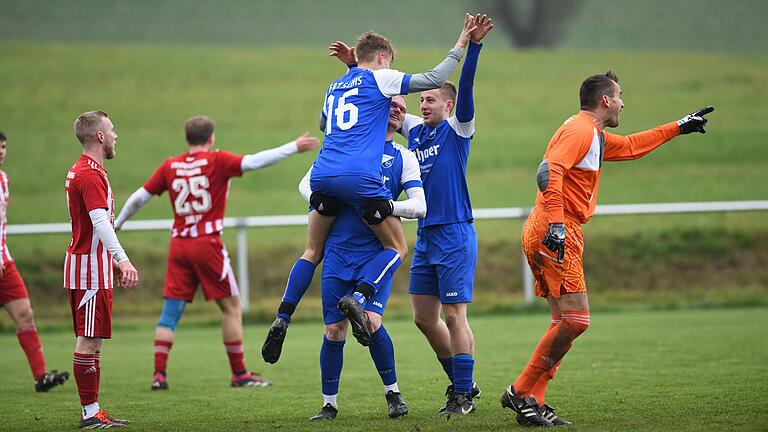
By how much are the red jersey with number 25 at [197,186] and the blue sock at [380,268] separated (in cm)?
294

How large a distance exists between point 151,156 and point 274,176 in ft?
11.6

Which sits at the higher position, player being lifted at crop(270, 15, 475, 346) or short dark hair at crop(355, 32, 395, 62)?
short dark hair at crop(355, 32, 395, 62)

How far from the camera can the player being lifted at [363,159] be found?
21.6 feet

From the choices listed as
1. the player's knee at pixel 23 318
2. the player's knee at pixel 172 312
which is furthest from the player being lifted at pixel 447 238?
the player's knee at pixel 23 318

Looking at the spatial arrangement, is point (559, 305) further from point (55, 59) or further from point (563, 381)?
point (55, 59)

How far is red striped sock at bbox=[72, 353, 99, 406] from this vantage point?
6922 millimetres

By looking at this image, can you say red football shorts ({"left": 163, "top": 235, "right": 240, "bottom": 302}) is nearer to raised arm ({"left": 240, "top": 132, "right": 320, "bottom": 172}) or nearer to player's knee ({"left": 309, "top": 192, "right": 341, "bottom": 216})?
raised arm ({"left": 240, "top": 132, "right": 320, "bottom": 172})

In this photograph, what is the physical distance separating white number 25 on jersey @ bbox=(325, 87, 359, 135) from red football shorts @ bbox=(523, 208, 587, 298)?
1.43 m

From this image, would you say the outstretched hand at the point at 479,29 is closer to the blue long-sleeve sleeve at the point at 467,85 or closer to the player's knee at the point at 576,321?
the blue long-sleeve sleeve at the point at 467,85

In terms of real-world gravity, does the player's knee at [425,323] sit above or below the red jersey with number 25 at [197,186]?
below

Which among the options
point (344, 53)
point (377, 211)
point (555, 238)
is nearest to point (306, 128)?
point (344, 53)

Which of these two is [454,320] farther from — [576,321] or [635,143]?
[635,143]

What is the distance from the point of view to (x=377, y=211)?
6605 millimetres

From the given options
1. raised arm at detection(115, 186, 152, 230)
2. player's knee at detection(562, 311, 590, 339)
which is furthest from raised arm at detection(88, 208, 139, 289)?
player's knee at detection(562, 311, 590, 339)
